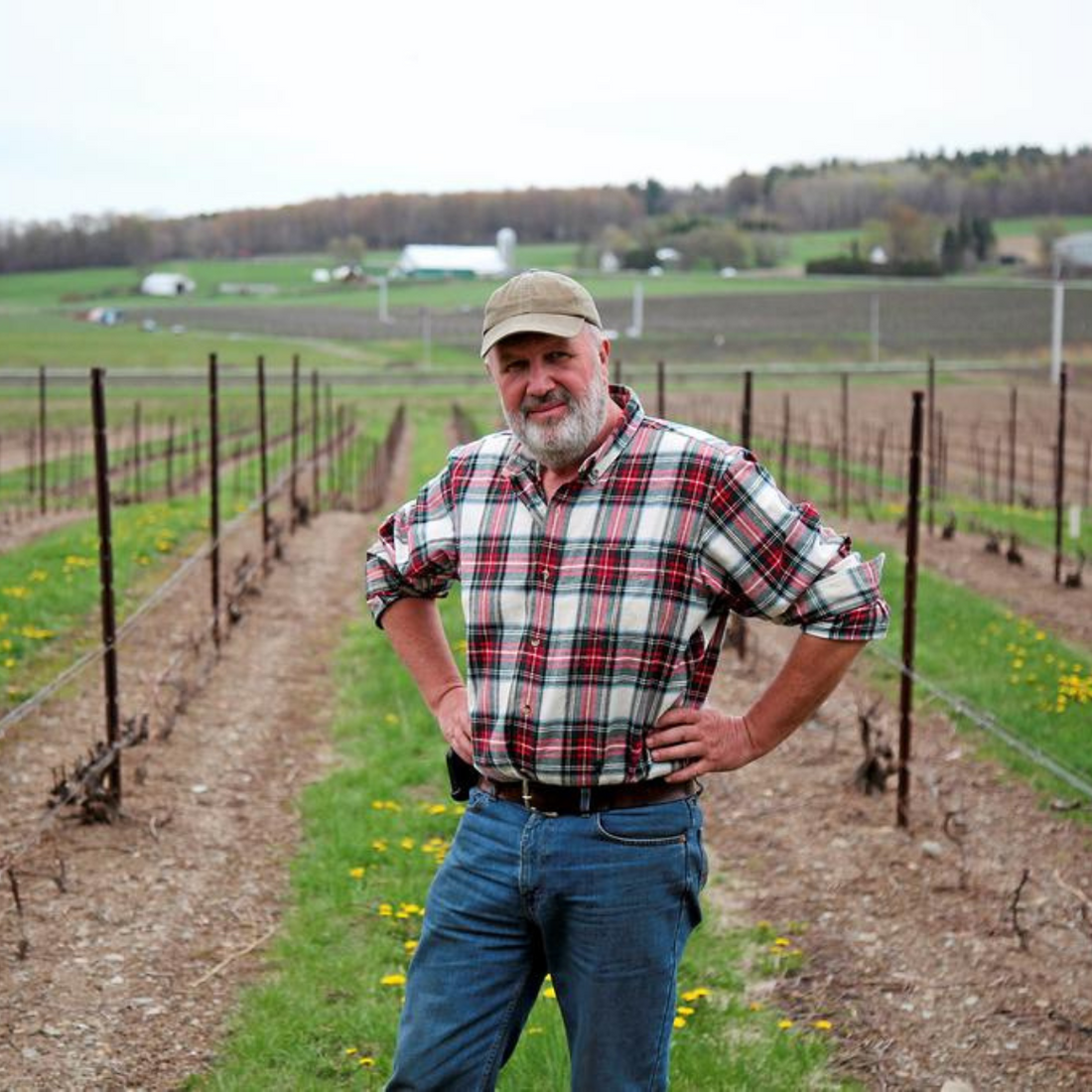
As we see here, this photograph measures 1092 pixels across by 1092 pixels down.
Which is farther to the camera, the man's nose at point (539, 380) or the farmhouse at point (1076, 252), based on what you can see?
the farmhouse at point (1076, 252)

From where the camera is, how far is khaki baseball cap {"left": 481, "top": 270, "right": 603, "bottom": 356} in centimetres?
321

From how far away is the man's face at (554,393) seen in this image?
3.22m

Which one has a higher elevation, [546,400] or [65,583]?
[546,400]

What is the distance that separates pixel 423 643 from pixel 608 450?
2.36 ft

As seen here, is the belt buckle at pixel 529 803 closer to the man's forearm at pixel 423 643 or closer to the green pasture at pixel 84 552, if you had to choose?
the man's forearm at pixel 423 643

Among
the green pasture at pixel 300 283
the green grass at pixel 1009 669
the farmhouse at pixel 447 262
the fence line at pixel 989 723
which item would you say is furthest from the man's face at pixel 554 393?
the farmhouse at pixel 447 262

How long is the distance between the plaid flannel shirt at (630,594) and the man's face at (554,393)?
63 millimetres

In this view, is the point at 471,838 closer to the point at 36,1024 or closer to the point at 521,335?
the point at 521,335

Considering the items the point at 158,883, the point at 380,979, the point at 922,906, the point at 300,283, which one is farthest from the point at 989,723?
the point at 300,283

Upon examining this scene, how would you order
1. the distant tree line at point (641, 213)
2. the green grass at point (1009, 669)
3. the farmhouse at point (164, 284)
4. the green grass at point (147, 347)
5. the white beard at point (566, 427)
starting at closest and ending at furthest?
the white beard at point (566, 427)
the green grass at point (1009, 669)
the green grass at point (147, 347)
the distant tree line at point (641, 213)
the farmhouse at point (164, 284)

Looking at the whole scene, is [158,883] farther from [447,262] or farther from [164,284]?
[447,262]

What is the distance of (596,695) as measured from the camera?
3.14 m

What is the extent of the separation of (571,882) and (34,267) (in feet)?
269

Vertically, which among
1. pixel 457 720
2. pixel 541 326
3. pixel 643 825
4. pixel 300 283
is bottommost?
pixel 643 825
